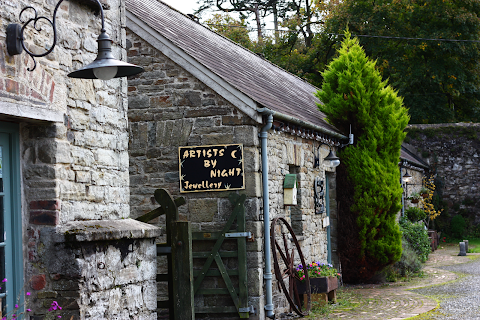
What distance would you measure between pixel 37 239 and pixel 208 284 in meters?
4.16

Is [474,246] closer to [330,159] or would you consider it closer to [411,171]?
[411,171]

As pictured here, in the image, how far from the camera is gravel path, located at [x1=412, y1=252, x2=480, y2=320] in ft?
28.3

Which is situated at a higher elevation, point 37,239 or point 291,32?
point 291,32

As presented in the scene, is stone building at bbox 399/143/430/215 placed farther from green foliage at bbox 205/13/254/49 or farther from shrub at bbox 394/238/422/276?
green foliage at bbox 205/13/254/49

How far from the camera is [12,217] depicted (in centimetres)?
449

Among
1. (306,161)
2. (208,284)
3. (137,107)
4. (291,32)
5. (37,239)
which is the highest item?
(291,32)

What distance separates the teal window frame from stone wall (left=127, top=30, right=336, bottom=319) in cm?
411

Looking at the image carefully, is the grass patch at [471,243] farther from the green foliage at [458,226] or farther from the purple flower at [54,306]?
the purple flower at [54,306]

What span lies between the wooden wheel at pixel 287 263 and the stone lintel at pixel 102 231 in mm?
3310

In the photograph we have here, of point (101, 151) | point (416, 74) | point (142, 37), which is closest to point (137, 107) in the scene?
Answer: point (142, 37)

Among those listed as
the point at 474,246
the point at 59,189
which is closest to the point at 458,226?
the point at 474,246

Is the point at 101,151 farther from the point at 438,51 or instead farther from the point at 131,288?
the point at 438,51

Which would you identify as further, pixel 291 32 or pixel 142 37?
pixel 291 32

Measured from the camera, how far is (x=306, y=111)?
11.8 metres
